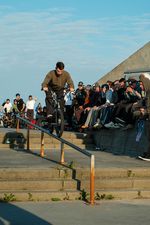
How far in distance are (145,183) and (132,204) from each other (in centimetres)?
124

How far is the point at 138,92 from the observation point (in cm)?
1557

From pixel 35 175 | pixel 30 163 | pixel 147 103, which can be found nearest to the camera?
pixel 35 175

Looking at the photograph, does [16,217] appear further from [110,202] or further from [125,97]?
[125,97]

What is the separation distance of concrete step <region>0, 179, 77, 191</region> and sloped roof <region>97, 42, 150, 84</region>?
20.0 metres

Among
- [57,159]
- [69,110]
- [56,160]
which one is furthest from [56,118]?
[69,110]

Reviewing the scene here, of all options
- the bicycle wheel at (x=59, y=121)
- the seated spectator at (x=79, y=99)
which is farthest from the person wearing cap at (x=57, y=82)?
the seated spectator at (x=79, y=99)

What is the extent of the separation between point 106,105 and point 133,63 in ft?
Result: 46.9

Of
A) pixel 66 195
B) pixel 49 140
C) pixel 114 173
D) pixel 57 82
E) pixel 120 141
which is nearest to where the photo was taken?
pixel 66 195

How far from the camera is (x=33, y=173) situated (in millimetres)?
10922

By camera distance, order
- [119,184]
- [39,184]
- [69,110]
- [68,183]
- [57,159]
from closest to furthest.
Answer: [39,184], [68,183], [119,184], [57,159], [69,110]

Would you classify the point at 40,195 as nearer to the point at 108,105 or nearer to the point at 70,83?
the point at 70,83

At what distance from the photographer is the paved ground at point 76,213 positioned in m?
8.21

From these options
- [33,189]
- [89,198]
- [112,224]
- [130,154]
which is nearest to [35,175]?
[33,189]

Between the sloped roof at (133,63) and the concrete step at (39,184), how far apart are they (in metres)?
20.0
